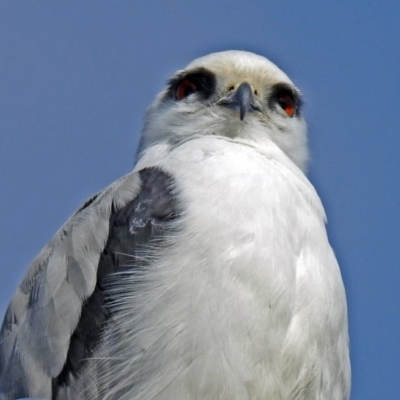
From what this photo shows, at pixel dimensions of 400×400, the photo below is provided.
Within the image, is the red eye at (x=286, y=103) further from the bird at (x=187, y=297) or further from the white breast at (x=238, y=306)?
the white breast at (x=238, y=306)

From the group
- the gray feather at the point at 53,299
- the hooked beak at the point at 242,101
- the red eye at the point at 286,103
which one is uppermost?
the hooked beak at the point at 242,101

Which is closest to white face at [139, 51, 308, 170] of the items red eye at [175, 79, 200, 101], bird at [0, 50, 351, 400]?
→ red eye at [175, 79, 200, 101]

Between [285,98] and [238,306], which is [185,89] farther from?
[238,306]

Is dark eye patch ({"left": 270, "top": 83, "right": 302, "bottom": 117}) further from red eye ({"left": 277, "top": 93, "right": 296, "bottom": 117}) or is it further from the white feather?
the white feather

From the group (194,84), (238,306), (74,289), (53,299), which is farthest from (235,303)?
(194,84)

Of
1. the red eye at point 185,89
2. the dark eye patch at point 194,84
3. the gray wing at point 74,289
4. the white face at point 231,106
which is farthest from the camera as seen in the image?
the red eye at point 185,89

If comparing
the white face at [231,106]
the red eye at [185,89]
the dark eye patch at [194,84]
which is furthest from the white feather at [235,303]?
the red eye at [185,89]

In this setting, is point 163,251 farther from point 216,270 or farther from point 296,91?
point 296,91
